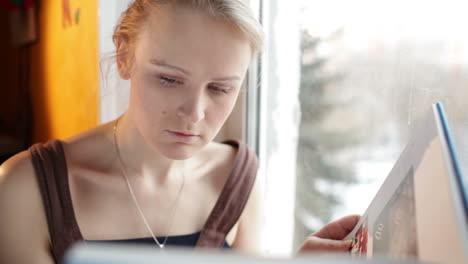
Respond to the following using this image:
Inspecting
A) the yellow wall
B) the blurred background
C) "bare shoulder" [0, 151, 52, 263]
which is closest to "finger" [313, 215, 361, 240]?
the blurred background

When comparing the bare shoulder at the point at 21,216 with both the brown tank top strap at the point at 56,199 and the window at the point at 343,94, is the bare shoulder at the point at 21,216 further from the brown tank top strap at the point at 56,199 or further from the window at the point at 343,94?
the window at the point at 343,94

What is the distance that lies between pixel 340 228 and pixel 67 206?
0.52 metres

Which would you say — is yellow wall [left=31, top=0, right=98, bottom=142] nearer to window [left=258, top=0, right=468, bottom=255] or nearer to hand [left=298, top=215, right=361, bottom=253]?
window [left=258, top=0, right=468, bottom=255]

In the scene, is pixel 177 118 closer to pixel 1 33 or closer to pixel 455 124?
pixel 455 124

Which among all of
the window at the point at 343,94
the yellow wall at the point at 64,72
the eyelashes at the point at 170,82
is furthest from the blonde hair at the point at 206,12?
the yellow wall at the point at 64,72

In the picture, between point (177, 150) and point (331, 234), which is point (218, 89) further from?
point (331, 234)

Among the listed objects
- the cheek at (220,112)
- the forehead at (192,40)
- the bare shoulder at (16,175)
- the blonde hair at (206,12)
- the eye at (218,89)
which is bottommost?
the bare shoulder at (16,175)

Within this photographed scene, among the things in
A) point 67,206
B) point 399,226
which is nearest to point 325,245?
point 399,226

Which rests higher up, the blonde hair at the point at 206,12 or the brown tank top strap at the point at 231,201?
the blonde hair at the point at 206,12

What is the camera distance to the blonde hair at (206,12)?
69 cm

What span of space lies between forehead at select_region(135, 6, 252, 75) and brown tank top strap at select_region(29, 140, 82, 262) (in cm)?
30

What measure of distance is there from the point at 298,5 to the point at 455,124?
56 centimetres

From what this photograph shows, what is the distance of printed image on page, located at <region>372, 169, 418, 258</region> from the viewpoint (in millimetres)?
379

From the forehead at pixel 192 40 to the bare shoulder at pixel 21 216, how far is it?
340 mm
